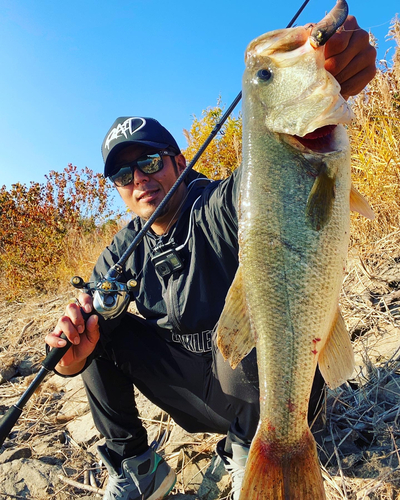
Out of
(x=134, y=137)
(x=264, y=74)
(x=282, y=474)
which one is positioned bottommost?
(x=282, y=474)

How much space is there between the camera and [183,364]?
2426 mm

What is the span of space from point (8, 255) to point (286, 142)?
33.6 ft

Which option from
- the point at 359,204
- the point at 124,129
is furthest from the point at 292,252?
the point at 124,129

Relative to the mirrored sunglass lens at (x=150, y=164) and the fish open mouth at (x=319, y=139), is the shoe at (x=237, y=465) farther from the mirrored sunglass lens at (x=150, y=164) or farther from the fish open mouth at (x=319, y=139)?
the mirrored sunglass lens at (x=150, y=164)

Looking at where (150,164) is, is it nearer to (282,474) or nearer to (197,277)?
(197,277)

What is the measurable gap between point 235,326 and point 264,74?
Result: 3.29 ft

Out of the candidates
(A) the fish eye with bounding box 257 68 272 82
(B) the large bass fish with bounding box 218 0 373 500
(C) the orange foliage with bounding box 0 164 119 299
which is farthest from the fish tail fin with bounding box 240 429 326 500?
(C) the orange foliage with bounding box 0 164 119 299

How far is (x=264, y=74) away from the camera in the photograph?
1.60 metres

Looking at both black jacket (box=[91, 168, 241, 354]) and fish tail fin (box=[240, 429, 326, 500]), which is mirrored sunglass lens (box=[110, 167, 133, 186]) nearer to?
black jacket (box=[91, 168, 241, 354])

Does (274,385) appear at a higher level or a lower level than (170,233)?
lower

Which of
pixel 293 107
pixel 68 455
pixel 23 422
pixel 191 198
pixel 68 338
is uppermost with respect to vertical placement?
pixel 293 107

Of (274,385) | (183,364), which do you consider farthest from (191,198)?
(274,385)

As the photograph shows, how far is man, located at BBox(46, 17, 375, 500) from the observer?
2.18 metres

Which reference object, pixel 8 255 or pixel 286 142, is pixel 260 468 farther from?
pixel 8 255
